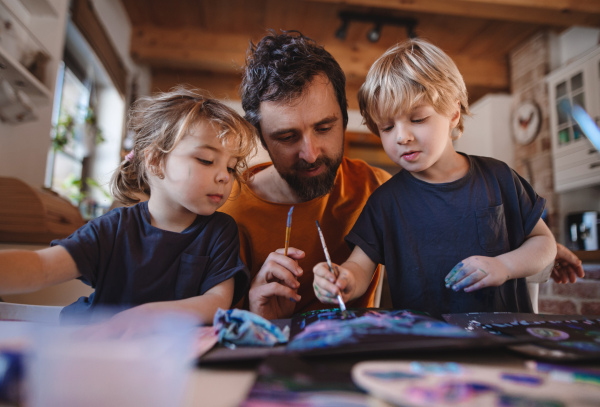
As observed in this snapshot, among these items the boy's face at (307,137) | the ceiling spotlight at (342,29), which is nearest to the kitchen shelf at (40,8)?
the boy's face at (307,137)

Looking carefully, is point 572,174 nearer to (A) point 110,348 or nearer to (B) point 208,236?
(B) point 208,236

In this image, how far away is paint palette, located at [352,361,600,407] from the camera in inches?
10.6

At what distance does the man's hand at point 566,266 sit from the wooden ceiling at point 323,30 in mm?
2994

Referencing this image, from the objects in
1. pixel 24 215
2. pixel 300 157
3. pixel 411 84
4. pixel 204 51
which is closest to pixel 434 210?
pixel 411 84

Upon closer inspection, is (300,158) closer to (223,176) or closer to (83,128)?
(223,176)

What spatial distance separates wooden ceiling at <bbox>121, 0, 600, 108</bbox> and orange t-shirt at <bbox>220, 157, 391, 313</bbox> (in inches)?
113

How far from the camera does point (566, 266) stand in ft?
3.31

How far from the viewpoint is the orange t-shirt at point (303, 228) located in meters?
1.23

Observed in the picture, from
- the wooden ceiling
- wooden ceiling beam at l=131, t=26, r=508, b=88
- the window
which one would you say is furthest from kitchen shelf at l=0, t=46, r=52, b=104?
wooden ceiling beam at l=131, t=26, r=508, b=88

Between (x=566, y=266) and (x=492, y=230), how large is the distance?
0.25 meters

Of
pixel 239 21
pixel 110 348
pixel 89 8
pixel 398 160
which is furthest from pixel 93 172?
pixel 110 348

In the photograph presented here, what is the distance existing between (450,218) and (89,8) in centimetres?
310

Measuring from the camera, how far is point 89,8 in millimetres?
2961

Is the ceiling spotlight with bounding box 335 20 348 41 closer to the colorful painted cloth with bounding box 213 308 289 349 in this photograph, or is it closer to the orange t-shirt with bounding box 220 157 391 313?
the orange t-shirt with bounding box 220 157 391 313
